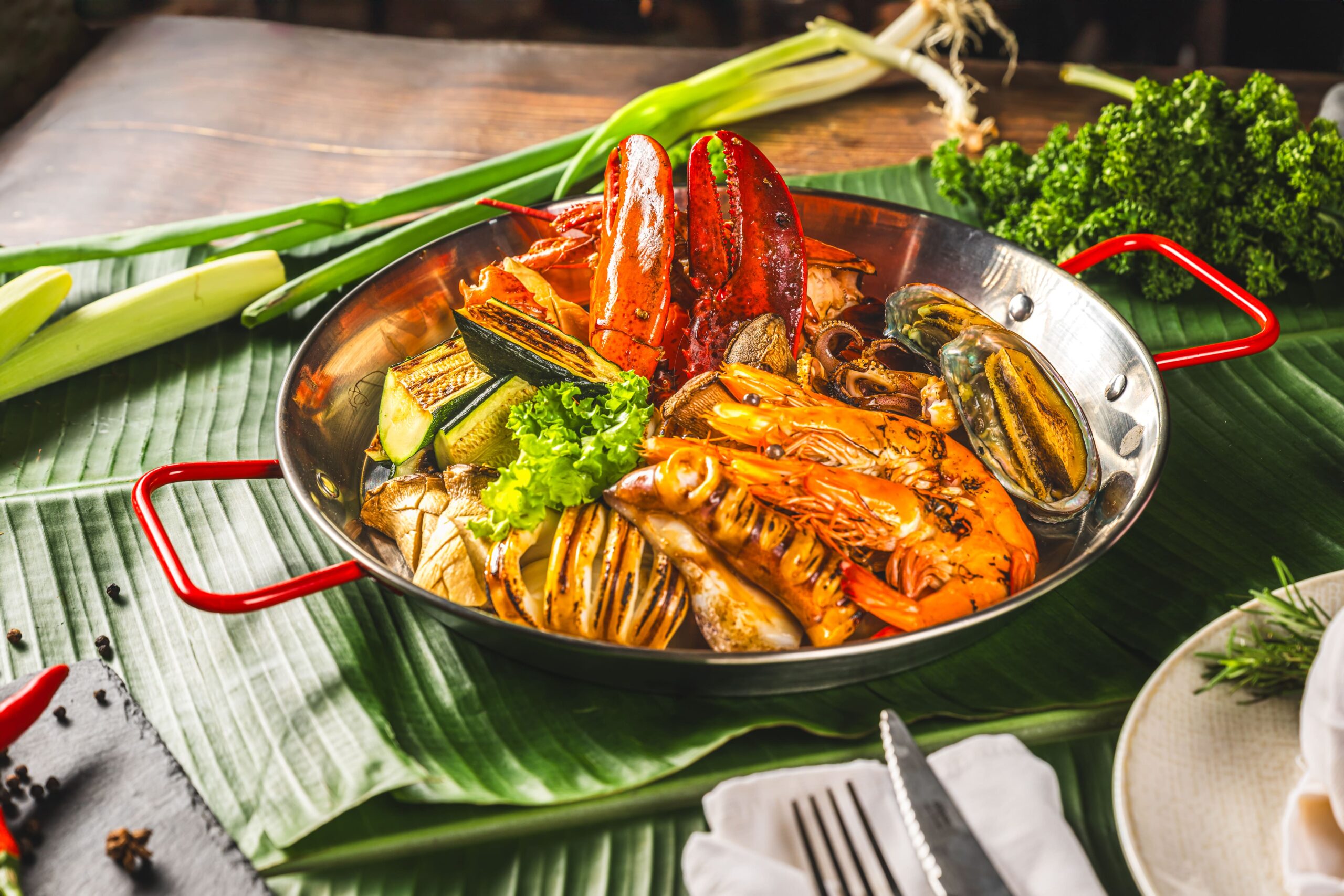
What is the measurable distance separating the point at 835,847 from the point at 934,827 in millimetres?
141

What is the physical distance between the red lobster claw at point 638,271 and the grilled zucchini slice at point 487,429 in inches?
8.8

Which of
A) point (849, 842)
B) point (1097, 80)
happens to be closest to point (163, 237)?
point (849, 842)

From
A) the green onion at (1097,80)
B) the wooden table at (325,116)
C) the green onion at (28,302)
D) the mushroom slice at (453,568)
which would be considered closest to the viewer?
the mushroom slice at (453,568)

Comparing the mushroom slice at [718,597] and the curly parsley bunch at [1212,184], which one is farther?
the curly parsley bunch at [1212,184]

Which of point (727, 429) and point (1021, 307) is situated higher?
point (1021, 307)

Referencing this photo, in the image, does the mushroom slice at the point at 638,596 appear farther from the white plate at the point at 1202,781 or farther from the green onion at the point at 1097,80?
the green onion at the point at 1097,80

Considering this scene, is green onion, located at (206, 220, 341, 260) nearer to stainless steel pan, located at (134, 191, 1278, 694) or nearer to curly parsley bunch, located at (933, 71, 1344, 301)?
stainless steel pan, located at (134, 191, 1278, 694)

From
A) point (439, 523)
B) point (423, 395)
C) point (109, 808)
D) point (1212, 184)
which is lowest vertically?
point (109, 808)

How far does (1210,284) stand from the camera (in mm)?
2053

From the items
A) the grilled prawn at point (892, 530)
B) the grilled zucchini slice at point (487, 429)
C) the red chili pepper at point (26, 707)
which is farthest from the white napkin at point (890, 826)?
the red chili pepper at point (26, 707)

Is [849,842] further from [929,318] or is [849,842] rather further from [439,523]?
[929,318]

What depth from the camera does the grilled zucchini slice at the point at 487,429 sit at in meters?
1.71

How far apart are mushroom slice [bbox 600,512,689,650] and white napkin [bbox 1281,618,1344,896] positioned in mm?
857

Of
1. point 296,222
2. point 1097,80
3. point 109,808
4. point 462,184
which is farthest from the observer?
point 1097,80
